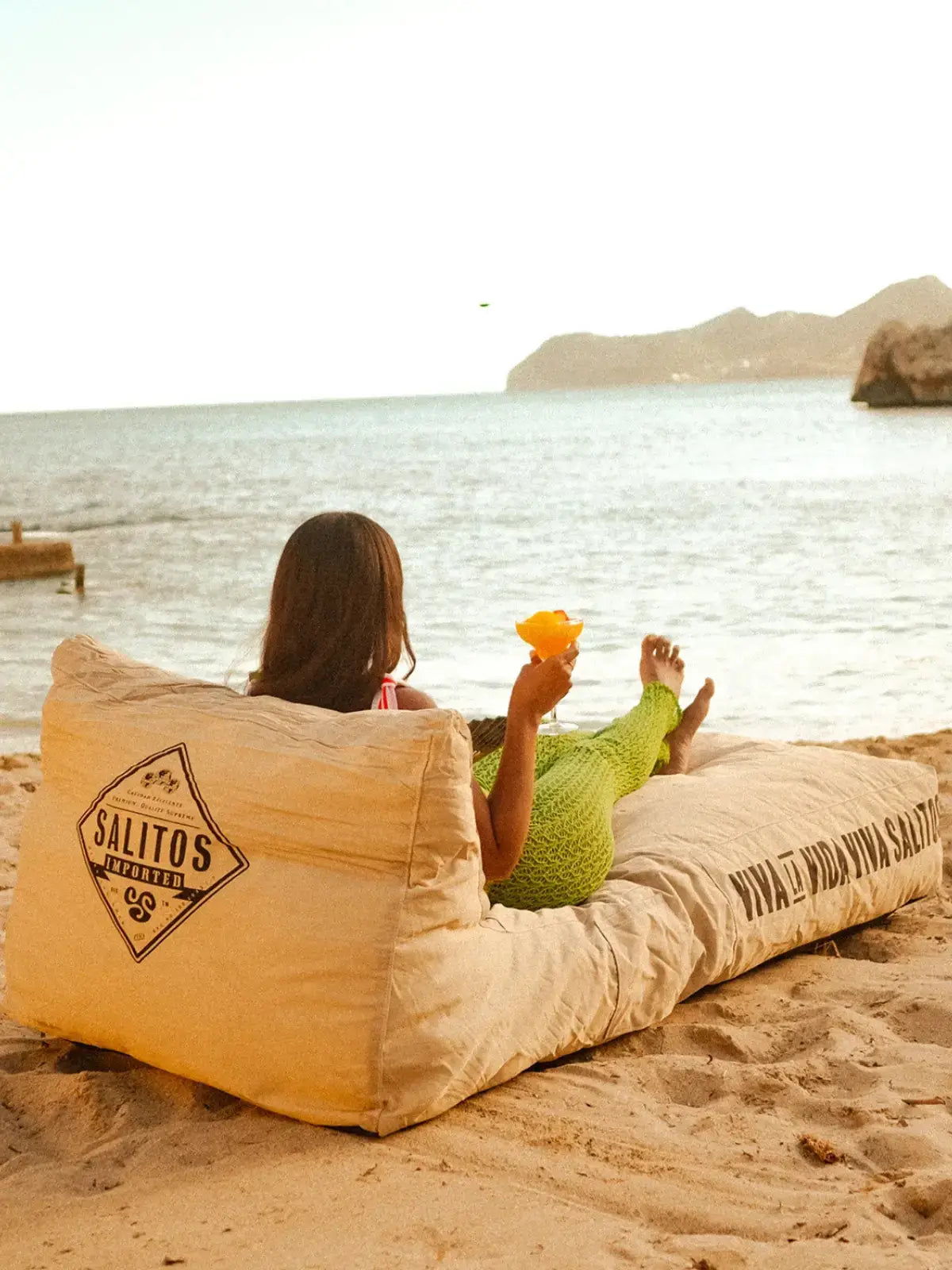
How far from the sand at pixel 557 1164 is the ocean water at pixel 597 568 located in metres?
0.99

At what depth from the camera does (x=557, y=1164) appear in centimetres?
224

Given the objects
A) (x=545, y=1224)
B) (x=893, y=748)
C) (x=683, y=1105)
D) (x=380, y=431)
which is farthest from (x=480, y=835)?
(x=380, y=431)

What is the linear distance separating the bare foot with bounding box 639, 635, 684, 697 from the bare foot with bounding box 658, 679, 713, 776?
8cm

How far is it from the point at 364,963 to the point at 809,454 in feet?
116

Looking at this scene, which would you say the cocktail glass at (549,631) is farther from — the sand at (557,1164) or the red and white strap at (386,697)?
the sand at (557,1164)

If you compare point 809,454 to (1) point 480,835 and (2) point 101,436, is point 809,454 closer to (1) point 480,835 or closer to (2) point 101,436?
(1) point 480,835

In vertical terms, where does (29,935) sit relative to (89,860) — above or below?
below

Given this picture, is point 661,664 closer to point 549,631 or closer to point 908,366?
point 549,631

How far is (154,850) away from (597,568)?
12543 millimetres

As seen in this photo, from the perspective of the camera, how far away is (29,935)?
9.00ft

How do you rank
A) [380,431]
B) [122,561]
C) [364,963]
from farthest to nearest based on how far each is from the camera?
[380,431] < [122,561] < [364,963]

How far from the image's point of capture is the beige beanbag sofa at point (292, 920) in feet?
7.77

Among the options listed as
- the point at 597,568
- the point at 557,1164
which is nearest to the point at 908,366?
the point at 597,568

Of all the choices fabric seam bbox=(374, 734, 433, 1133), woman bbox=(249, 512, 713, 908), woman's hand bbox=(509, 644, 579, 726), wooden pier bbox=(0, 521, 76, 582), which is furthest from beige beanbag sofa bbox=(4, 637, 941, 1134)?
wooden pier bbox=(0, 521, 76, 582)
